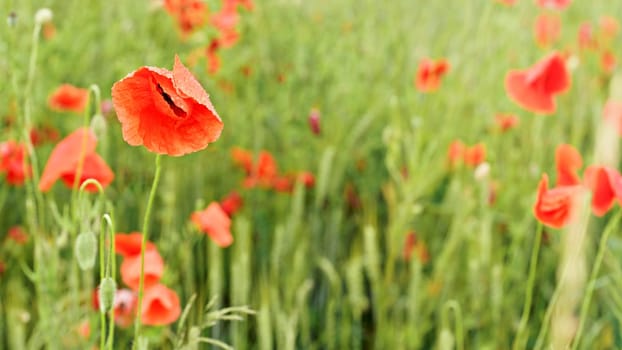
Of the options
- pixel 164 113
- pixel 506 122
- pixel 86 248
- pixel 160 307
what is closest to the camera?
pixel 164 113

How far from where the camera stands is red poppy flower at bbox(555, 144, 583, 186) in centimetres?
104

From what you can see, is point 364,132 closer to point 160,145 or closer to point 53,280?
point 53,280

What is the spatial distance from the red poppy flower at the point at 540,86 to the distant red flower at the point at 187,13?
2.36 feet

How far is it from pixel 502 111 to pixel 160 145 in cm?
187

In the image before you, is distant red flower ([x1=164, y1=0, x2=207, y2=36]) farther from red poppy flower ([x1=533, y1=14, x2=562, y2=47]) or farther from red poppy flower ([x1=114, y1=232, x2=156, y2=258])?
red poppy flower ([x1=533, y1=14, x2=562, y2=47])

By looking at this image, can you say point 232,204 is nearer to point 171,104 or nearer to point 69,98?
point 69,98

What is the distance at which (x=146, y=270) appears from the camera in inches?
39.9

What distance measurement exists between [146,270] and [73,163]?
6.6 inches

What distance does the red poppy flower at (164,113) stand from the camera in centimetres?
64

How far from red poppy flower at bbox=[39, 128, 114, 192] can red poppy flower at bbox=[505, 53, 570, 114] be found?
70cm

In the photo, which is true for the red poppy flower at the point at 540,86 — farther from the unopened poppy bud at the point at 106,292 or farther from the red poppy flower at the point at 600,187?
the unopened poppy bud at the point at 106,292

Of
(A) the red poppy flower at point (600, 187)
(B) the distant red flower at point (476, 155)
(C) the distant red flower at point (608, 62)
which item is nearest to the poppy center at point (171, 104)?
(A) the red poppy flower at point (600, 187)

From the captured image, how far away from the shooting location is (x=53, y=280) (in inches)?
42.2

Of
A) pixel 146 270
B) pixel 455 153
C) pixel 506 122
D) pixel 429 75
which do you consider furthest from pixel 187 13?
pixel 146 270
